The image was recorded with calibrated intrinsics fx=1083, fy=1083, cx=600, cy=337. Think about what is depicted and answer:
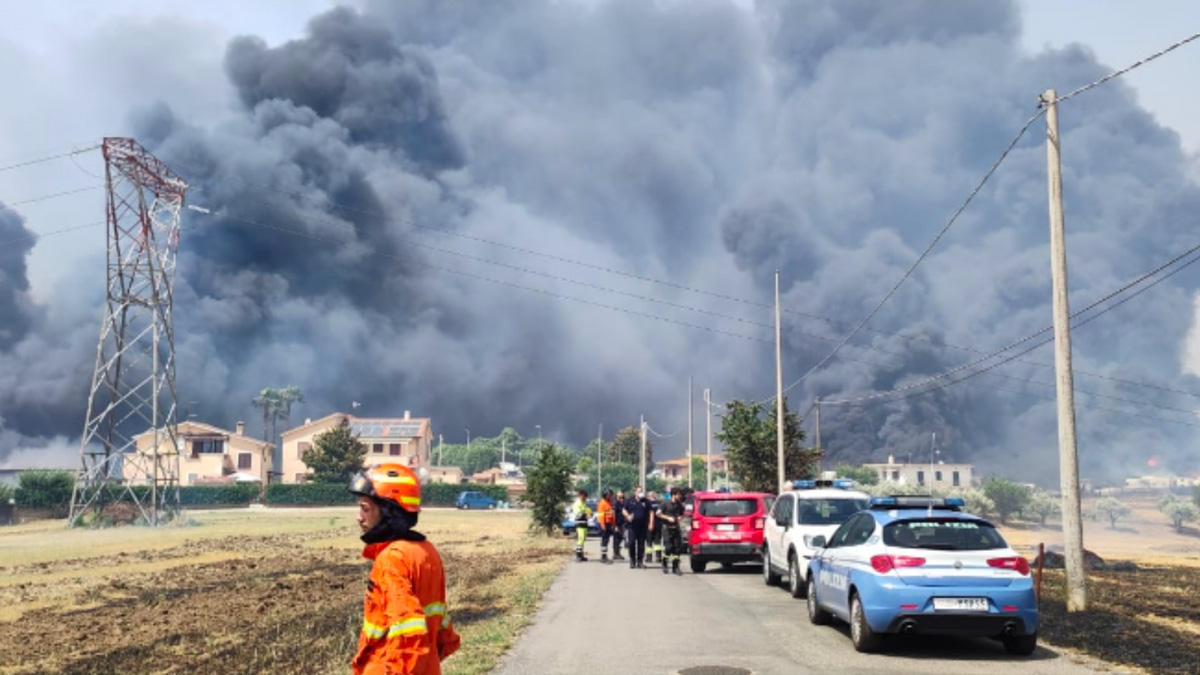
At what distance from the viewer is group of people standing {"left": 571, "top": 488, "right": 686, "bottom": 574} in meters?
23.8

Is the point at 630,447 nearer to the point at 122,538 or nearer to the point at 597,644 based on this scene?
the point at 122,538

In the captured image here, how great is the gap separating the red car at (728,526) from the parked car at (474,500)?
68.4 metres

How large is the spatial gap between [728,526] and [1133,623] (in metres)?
10.4

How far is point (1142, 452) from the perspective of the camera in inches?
7736

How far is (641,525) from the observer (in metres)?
25.2

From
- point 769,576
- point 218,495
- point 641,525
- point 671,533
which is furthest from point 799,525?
point 218,495

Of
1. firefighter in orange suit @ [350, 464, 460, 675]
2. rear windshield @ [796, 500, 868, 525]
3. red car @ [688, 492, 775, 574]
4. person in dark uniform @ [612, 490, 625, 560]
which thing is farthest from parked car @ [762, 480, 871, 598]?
firefighter in orange suit @ [350, 464, 460, 675]

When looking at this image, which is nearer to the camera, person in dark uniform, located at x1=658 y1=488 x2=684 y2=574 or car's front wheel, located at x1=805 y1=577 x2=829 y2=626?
car's front wheel, located at x1=805 y1=577 x2=829 y2=626

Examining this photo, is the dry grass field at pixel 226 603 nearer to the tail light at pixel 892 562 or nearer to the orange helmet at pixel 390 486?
the tail light at pixel 892 562

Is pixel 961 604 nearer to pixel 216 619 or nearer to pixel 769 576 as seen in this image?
pixel 769 576

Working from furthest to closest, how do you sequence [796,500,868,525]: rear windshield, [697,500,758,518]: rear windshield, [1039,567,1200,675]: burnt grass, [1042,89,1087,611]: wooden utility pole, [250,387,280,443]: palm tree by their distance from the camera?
[250,387,280,443]: palm tree < [697,500,758,518]: rear windshield < [796,500,868,525]: rear windshield < [1042,89,1087,611]: wooden utility pole < [1039,567,1200,675]: burnt grass

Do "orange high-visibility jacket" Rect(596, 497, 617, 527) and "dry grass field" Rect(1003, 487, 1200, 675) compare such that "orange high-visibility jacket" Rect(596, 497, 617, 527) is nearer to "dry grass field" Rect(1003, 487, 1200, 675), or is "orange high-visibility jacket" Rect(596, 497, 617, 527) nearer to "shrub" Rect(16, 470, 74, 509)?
"dry grass field" Rect(1003, 487, 1200, 675)

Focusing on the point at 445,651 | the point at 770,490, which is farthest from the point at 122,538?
the point at 445,651

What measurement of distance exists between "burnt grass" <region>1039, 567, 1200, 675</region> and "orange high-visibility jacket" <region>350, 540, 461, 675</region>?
803 centimetres
